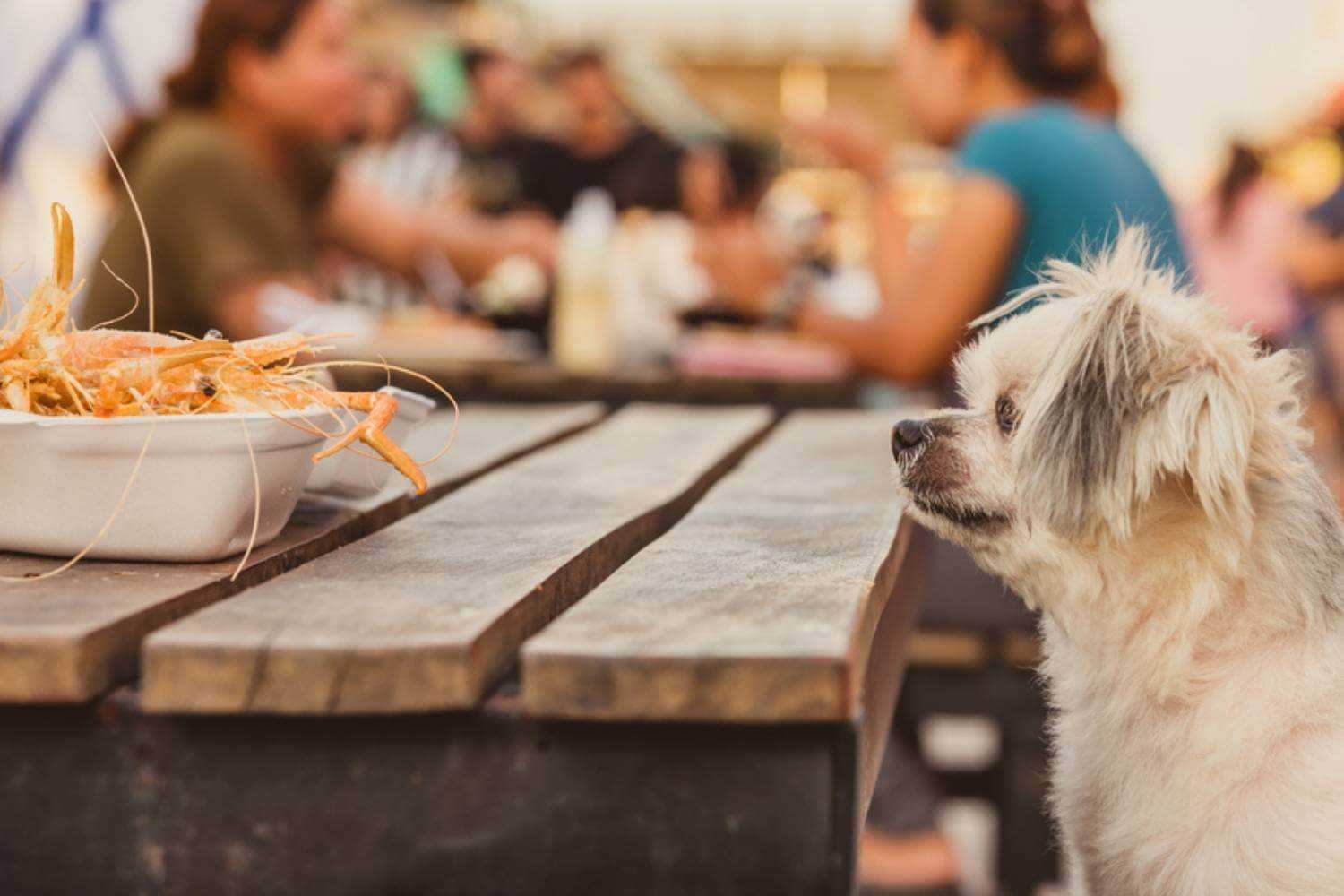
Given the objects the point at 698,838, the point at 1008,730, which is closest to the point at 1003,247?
the point at 1008,730

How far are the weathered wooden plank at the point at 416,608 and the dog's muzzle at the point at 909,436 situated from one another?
260 millimetres

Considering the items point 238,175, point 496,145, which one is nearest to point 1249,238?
point 496,145

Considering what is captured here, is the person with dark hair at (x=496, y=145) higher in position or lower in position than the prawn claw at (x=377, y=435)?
lower

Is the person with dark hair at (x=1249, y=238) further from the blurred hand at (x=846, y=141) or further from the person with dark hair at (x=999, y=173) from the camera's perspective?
the person with dark hair at (x=999, y=173)

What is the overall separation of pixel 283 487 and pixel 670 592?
0.40 m

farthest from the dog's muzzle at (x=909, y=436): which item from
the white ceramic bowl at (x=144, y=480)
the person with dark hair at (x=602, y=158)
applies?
the person with dark hair at (x=602, y=158)

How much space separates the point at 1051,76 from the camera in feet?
11.1

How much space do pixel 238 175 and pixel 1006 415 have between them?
2571 millimetres

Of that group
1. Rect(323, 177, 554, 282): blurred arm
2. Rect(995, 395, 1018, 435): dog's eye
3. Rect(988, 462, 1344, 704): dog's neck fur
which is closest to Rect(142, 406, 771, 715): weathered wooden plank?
Rect(995, 395, 1018, 435): dog's eye

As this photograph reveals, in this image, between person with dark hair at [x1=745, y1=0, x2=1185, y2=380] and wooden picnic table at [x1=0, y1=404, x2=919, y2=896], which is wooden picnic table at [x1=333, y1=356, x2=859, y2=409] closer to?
person with dark hair at [x1=745, y1=0, x2=1185, y2=380]

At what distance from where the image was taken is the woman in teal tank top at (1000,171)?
2994mm

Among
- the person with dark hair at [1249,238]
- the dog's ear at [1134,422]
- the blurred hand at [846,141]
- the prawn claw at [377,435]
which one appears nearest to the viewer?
the prawn claw at [377,435]

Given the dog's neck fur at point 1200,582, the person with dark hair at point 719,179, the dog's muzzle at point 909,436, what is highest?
the dog's muzzle at point 909,436

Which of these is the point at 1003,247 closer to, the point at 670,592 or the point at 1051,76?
the point at 1051,76
